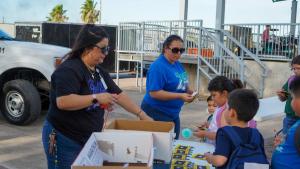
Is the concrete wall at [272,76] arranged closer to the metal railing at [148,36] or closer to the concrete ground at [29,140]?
the metal railing at [148,36]

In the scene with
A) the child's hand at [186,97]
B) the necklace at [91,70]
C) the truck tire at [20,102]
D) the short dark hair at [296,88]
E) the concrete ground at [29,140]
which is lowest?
the concrete ground at [29,140]

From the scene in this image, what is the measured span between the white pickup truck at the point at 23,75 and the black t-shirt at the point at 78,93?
461cm

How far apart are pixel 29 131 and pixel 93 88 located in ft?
15.9

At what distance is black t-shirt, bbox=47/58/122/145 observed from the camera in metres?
2.91

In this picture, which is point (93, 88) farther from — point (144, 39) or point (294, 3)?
point (294, 3)

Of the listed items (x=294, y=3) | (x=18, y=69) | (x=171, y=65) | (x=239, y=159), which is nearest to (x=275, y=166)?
(x=239, y=159)

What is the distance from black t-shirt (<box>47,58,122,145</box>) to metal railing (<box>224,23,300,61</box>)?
35.5 feet

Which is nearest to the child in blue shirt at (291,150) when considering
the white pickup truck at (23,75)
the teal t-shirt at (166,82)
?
the teal t-shirt at (166,82)

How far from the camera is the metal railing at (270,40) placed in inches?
522

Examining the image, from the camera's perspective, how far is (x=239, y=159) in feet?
8.21

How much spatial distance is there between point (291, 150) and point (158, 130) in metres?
0.95

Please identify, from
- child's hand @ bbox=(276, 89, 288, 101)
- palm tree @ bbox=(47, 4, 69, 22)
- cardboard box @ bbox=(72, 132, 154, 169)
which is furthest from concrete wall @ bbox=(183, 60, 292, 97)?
palm tree @ bbox=(47, 4, 69, 22)

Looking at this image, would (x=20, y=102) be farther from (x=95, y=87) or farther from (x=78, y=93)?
(x=78, y=93)

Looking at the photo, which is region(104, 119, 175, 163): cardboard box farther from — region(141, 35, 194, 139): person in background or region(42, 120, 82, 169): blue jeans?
region(141, 35, 194, 139): person in background
